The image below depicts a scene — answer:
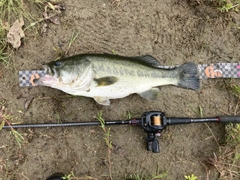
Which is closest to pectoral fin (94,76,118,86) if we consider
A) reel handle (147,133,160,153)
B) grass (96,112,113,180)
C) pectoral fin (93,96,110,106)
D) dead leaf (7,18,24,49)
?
pectoral fin (93,96,110,106)

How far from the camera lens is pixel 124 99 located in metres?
3.93

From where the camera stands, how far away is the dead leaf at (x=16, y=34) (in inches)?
151

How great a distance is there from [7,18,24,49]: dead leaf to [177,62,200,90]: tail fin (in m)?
2.21

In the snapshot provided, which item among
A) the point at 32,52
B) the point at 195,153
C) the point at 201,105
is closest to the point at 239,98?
the point at 201,105

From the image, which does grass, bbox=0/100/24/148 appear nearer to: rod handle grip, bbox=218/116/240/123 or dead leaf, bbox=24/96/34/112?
dead leaf, bbox=24/96/34/112

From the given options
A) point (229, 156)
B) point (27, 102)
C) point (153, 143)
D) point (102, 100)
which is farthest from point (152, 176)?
point (27, 102)

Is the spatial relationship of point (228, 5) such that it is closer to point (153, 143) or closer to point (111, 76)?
point (111, 76)

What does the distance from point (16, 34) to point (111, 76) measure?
152cm

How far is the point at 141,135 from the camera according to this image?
388cm

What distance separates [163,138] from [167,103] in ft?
1.62

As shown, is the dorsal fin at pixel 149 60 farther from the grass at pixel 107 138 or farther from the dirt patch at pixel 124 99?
the grass at pixel 107 138

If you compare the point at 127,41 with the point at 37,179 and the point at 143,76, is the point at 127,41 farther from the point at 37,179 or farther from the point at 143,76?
the point at 37,179

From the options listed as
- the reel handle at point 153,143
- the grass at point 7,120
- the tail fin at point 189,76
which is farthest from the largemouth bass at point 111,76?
the grass at point 7,120

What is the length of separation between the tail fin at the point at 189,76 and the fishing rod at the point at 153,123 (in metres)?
0.46
